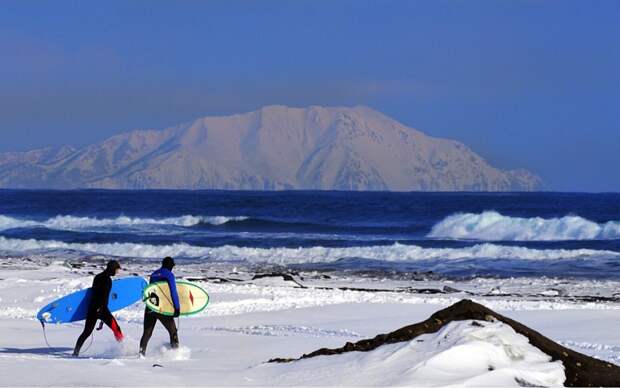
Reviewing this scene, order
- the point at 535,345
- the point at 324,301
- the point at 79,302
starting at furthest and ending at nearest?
the point at 324,301, the point at 79,302, the point at 535,345

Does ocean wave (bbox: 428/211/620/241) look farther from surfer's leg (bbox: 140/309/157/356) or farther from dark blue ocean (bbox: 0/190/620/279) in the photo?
surfer's leg (bbox: 140/309/157/356)

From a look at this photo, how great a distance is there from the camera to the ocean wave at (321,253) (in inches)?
1357

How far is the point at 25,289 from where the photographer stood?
20047 millimetres

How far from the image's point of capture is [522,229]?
48.5 m

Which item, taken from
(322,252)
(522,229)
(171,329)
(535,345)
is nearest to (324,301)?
A: (171,329)

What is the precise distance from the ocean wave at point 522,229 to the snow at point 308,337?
22.0 m

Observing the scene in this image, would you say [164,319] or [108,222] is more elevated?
[108,222]

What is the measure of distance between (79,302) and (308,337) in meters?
3.22

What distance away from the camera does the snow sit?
867cm

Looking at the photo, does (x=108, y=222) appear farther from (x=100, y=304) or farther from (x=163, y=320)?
(x=163, y=320)

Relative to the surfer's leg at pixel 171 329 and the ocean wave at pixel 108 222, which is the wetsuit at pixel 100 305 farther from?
the ocean wave at pixel 108 222

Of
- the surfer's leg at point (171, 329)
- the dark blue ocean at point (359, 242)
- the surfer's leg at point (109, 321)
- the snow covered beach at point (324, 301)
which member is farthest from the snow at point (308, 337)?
the dark blue ocean at point (359, 242)

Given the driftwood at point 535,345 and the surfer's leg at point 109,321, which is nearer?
the driftwood at point 535,345

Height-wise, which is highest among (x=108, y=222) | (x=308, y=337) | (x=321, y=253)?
(x=108, y=222)
